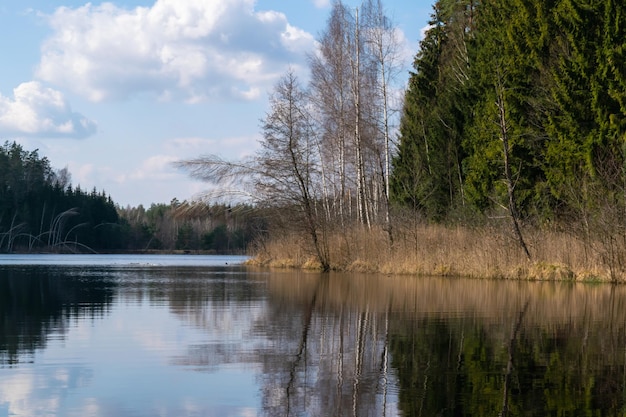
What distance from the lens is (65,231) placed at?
116000mm

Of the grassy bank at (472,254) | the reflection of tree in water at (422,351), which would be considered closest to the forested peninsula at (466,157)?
the grassy bank at (472,254)

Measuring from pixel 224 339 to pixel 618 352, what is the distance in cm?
466

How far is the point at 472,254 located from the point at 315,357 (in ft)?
66.4

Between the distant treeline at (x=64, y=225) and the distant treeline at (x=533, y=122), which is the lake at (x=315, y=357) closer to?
the distant treeline at (x=533, y=122)

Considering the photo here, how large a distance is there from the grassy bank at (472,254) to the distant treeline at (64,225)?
65.8 metres

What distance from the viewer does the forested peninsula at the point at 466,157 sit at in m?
25.8

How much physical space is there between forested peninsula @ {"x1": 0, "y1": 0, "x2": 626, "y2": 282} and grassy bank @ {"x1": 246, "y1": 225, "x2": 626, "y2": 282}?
5 centimetres

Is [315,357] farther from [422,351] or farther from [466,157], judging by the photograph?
[466,157]

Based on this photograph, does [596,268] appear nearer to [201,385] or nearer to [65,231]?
[201,385]

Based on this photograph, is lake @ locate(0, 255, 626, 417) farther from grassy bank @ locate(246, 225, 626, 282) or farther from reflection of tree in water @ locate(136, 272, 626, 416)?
grassy bank @ locate(246, 225, 626, 282)

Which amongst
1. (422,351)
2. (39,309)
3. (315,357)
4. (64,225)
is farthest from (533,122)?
(64,225)

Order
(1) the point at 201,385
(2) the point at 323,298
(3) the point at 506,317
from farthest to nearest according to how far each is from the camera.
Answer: (2) the point at 323,298 → (3) the point at 506,317 → (1) the point at 201,385

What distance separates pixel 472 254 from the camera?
28.8 m

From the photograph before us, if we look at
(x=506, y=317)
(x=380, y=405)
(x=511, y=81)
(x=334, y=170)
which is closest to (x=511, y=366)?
(x=380, y=405)
